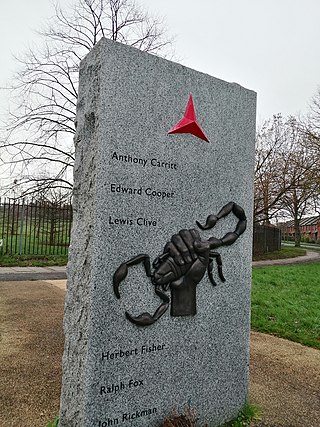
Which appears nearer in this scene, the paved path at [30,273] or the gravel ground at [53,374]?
the gravel ground at [53,374]

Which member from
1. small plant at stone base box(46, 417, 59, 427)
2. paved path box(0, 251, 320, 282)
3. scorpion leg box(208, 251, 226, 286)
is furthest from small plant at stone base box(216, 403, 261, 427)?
paved path box(0, 251, 320, 282)

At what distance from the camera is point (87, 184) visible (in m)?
2.70

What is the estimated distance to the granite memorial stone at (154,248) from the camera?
2600 mm

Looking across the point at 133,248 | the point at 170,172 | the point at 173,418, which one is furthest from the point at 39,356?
the point at 170,172

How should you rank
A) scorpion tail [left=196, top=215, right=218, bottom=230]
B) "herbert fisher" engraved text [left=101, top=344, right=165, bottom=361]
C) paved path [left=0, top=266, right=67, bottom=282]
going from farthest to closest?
paved path [left=0, top=266, right=67, bottom=282]
scorpion tail [left=196, top=215, right=218, bottom=230]
"herbert fisher" engraved text [left=101, top=344, right=165, bottom=361]

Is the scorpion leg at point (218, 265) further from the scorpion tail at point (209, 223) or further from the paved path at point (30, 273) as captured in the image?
the paved path at point (30, 273)

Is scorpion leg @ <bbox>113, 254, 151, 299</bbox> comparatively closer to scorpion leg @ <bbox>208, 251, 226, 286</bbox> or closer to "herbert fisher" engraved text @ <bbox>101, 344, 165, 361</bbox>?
"herbert fisher" engraved text @ <bbox>101, 344, 165, 361</bbox>

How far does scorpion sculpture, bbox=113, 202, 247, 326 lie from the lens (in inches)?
109

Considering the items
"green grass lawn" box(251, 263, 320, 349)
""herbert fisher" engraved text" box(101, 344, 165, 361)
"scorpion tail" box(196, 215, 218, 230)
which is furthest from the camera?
"green grass lawn" box(251, 263, 320, 349)

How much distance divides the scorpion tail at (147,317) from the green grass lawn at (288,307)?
11.6 feet

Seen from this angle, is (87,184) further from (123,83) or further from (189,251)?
(189,251)

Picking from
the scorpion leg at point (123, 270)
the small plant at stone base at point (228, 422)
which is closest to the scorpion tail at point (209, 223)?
the scorpion leg at point (123, 270)

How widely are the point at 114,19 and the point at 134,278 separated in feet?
48.8

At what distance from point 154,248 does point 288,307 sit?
5725 mm
